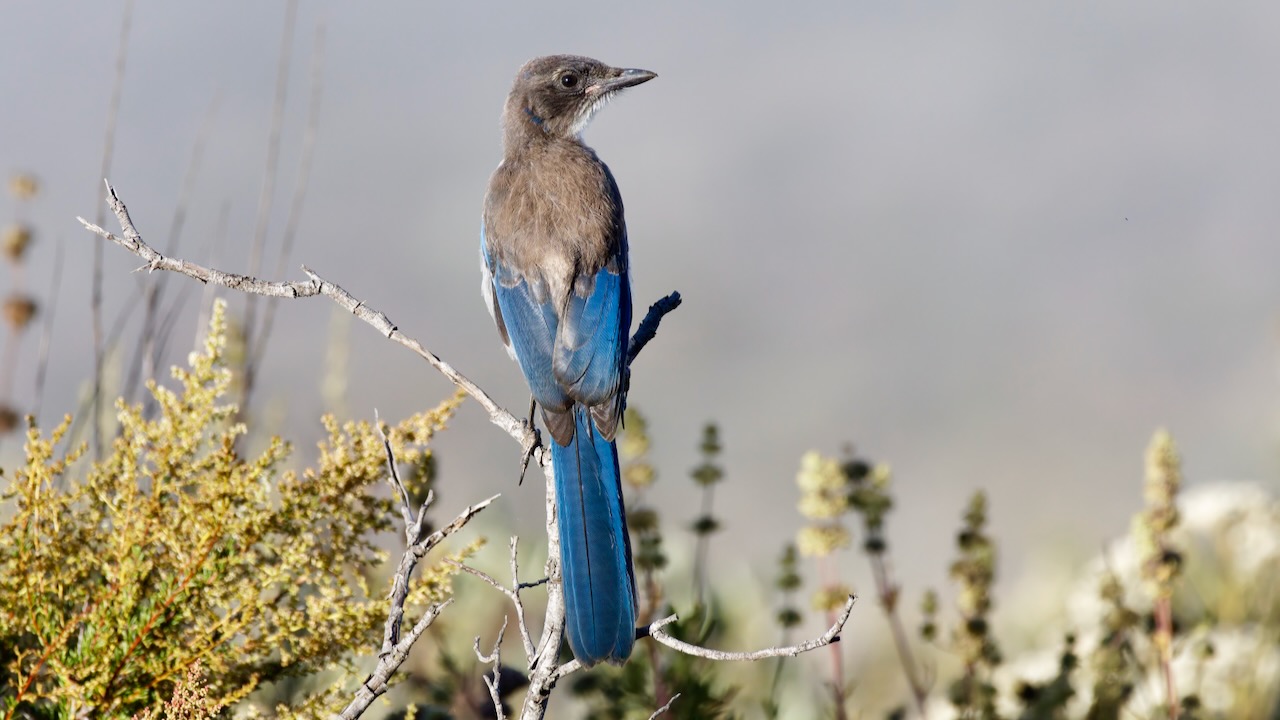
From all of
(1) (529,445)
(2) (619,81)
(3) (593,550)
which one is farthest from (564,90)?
(3) (593,550)

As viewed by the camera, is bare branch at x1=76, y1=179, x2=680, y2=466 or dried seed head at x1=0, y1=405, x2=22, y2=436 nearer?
bare branch at x1=76, y1=179, x2=680, y2=466

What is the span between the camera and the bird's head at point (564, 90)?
4.29 metres

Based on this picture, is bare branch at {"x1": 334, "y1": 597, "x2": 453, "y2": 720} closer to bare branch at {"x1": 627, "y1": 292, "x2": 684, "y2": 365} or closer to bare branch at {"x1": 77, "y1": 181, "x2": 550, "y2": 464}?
bare branch at {"x1": 77, "y1": 181, "x2": 550, "y2": 464}

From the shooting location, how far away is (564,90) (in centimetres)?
434

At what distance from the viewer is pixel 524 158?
12.9 ft

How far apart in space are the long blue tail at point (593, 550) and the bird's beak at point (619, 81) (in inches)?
65.2

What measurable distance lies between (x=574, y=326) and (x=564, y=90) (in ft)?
4.38

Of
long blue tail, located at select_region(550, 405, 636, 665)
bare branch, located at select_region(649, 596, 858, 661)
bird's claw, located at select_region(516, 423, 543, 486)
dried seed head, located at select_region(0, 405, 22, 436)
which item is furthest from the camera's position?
dried seed head, located at select_region(0, 405, 22, 436)

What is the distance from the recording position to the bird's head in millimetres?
4289

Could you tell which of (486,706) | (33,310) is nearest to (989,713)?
(486,706)

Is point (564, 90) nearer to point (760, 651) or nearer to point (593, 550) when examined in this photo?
point (593, 550)

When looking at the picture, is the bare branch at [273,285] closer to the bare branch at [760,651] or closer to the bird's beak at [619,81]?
the bare branch at [760,651]

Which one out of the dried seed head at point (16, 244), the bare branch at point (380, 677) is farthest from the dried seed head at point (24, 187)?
the bare branch at point (380, 677)

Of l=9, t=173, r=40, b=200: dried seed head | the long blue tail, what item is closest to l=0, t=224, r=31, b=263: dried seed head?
l=9, t=173, r=40, b=200: dried seed head
